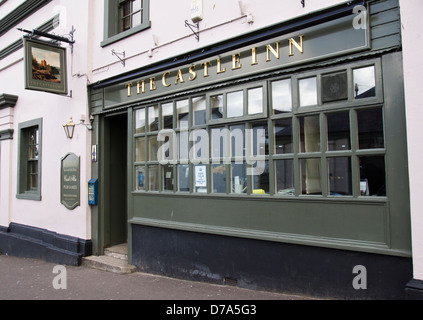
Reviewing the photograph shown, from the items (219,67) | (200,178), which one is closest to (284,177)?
(200,178)

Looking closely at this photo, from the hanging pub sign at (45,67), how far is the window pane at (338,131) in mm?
5551

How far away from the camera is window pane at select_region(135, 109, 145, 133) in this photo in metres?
6.19

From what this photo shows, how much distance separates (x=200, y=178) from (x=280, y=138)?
4.78 ft

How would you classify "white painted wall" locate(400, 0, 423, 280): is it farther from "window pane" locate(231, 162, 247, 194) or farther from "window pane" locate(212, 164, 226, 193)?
"window pane" locate(212, 164, 226, 193)

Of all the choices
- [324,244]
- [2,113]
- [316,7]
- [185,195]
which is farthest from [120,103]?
[2,113]

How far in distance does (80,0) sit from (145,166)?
3.94 m

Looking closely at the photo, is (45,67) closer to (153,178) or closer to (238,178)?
(153,178)

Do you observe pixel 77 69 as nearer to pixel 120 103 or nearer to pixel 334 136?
pixel 120 103

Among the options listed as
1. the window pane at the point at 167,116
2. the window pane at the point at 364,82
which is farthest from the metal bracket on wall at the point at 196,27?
the window pane at the point at 364,82

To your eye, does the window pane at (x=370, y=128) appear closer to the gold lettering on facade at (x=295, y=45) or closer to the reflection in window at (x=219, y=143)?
the gold lettering on facade at (x=295, y=45)

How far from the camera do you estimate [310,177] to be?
4238 mm

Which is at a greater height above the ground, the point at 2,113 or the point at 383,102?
the point at 2,113

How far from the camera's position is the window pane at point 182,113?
553cm

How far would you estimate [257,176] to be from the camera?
4.67 m
